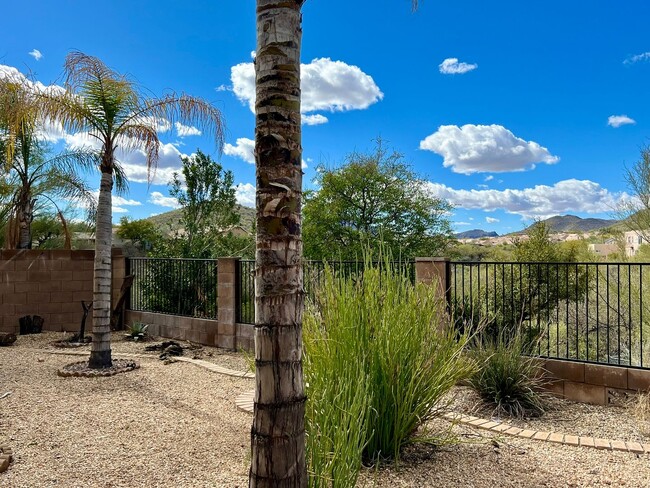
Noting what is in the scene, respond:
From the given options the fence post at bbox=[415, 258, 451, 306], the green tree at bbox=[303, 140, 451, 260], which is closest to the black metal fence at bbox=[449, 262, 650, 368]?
the fence post at bbox=[415, 258, 451, 306]

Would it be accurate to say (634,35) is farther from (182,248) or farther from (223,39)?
(182,248)

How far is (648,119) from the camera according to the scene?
37.1 feet

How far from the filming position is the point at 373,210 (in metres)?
15.1

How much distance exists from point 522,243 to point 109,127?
8670 mm

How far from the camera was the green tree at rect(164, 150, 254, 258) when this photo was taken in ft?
51.9

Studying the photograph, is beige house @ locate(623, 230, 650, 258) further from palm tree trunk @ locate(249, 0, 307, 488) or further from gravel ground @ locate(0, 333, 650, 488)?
palm tree trunk @ locate(249, 0, 307, 488)

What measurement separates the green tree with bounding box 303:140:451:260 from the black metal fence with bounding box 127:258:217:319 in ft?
15.4

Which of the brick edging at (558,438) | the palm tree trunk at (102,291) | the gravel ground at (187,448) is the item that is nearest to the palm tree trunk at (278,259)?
the gravel ground at (187,448)

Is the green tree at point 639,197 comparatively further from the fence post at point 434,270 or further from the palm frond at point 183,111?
the palm frond at point 183,111

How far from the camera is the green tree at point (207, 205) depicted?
15816mm

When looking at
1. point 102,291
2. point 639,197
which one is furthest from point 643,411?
point 639,197

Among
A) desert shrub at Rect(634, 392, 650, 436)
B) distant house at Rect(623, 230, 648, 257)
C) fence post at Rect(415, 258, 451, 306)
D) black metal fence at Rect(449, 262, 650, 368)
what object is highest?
distant house at Rect(623, 230, 648, 257)

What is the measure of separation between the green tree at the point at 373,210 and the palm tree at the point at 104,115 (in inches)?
312

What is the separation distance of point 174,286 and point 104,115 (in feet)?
15.7
